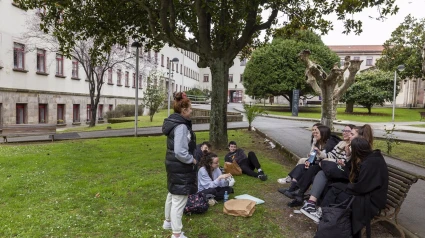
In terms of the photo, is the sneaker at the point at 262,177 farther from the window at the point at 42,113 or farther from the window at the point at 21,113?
the window at the point at 42,113

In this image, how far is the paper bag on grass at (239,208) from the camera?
16.8ft

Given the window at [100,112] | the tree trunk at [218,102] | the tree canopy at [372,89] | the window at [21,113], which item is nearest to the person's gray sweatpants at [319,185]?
the tree trunk at [218,102]

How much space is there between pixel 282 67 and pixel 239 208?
34.9m

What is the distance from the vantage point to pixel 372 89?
1314 inches

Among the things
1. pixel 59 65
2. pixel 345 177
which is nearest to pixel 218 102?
pixel 345 177

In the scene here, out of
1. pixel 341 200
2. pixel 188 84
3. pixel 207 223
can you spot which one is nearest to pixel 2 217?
pixel 207 223

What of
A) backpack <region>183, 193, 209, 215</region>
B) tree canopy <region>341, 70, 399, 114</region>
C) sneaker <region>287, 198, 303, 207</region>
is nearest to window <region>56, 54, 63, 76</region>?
backpack <region>183, 193, 209, 215</region>

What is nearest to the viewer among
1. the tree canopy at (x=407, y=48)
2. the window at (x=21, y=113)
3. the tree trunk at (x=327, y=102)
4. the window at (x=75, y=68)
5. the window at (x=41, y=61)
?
the tree trunk at (x=327, y=102)

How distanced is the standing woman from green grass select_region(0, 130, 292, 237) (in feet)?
1.97

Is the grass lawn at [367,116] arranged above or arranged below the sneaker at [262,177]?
above

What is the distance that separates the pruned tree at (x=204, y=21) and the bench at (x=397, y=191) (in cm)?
645

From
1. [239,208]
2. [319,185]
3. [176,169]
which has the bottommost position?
[239,208]

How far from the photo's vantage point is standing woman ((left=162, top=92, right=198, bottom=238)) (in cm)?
404

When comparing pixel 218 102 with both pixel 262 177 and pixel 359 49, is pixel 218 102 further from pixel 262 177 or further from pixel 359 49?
pixel 359 49
